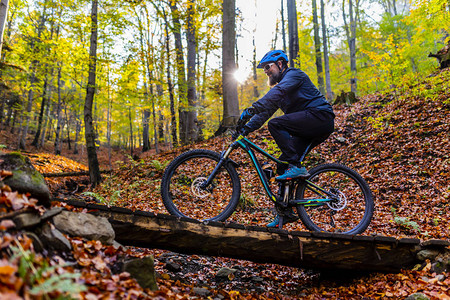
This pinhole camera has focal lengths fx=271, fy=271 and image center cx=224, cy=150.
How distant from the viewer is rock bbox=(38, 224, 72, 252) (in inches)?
88.7

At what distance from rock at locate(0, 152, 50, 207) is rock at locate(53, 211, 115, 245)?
219 mm

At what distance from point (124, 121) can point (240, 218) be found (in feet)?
83.5

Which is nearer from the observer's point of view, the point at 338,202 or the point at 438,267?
the point at 438,267

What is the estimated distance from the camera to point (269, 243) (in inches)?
143

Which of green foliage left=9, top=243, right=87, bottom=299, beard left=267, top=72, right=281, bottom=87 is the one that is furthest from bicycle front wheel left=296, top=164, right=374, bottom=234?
green foliage left=9, top=243, right=87, bottom=299

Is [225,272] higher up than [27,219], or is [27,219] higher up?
[27,219]

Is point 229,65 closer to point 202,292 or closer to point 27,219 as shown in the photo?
point 202,292

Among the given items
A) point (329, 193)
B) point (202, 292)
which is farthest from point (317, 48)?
point (202, 292)

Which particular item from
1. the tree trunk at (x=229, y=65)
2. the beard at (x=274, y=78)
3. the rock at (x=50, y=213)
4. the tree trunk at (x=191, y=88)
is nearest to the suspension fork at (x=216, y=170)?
the beard at (x=274, y=78)

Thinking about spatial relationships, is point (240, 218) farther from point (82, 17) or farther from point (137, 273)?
point (82, 17)

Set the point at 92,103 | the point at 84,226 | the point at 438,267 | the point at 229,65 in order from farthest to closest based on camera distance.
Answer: the point at 229,65 < the point at 92,103 < the point at 438,267 < the point at 84,226

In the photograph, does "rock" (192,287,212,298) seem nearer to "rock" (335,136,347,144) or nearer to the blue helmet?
the blue helmet

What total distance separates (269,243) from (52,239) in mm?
2508

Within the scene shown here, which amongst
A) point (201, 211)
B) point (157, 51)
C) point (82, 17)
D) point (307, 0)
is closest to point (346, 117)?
point (201, 211)
